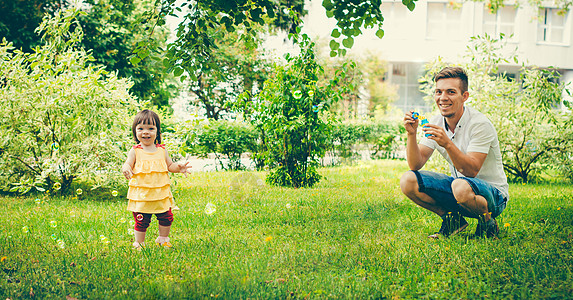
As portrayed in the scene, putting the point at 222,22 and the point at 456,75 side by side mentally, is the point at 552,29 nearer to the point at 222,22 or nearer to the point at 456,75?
the point at 456,75

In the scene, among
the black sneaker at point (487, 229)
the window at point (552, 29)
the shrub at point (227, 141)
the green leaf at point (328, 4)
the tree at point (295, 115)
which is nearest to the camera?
the green leaf at point (328, 4)

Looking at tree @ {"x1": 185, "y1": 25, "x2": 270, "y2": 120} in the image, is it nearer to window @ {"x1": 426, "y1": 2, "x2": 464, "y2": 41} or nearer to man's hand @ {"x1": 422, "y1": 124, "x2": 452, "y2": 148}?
window @ {"x1": 426, "y1": 2, "x2": 464, "y2": 41}

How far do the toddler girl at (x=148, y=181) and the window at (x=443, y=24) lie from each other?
23939mm

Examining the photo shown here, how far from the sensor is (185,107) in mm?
21859

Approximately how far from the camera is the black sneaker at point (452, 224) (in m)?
3.86

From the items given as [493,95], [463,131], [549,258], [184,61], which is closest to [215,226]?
[184,61]

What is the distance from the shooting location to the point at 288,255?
330 centimetres

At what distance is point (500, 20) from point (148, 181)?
2643 centimetres

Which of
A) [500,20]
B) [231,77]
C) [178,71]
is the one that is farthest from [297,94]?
[500,20]

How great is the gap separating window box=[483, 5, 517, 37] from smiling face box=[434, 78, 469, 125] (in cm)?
2416

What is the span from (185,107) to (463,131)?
63.6ft

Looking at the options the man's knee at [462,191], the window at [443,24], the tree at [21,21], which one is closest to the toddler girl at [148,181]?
the man's knee at [462,191]

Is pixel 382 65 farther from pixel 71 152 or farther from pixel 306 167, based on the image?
pixel 71 152

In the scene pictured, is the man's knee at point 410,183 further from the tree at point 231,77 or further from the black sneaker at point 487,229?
the tree at point 231,77
